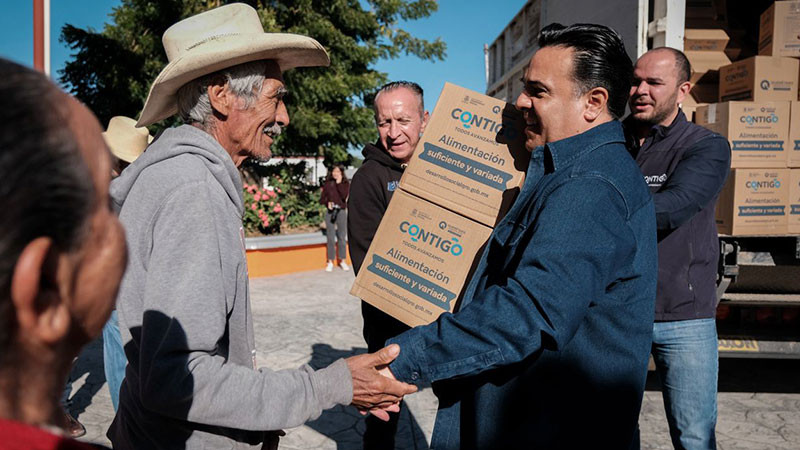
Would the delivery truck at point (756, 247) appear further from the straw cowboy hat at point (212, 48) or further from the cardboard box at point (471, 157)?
the straw cowboy hat at point (212, 48)

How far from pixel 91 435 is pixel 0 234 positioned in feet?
12.0

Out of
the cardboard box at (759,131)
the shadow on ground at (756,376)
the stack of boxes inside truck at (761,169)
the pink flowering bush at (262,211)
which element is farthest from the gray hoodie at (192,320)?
the pink flowering bush at (262,211)

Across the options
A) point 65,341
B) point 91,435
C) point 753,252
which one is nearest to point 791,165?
point 753,252

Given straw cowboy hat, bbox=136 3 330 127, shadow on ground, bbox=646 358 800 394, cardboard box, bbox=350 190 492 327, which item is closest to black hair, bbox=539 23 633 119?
cardboard box, bbox=350 190 492 327

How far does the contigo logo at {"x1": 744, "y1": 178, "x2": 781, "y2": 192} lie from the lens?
3.76m

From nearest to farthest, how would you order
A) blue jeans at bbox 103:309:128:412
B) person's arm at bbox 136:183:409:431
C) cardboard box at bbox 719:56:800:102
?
person's arm at bbox 136:183:409:431 < blue jeans at bbox 103:309:128:412 < cardboard box at bbox 719:56:800:102

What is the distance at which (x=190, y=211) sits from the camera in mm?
1313

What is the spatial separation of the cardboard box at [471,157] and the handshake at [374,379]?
617mm

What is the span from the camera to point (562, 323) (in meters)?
1.42

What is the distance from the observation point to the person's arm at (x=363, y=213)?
3055 mm

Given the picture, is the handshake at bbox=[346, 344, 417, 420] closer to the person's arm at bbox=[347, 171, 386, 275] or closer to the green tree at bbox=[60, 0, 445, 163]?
the person's arm at bbox=[347, 171, 386, 275]

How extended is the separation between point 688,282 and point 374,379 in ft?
5.46

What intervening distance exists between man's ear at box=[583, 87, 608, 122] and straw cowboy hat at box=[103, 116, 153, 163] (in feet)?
10.9

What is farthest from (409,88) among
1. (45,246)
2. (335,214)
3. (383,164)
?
(335,214)
